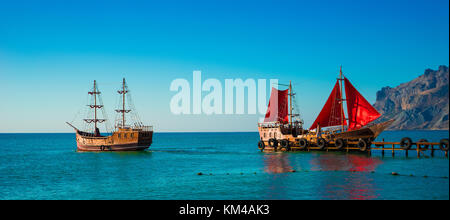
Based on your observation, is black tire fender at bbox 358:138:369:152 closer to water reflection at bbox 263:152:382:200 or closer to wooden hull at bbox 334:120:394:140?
wooden hull at bbox 334:120:394:140

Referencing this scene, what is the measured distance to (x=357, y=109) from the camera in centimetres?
6650

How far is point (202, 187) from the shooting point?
1238 inches

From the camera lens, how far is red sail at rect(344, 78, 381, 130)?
64188 mm

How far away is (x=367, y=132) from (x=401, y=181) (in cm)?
3248

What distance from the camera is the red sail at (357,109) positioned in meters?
64.2

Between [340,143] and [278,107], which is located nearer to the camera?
[340,143]

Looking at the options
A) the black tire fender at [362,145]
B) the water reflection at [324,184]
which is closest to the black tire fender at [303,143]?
the black tire fender at [362,145]

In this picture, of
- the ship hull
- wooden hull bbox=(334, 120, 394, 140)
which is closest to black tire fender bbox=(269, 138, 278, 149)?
wooden hull bbox=(334, 120, 394, 140)

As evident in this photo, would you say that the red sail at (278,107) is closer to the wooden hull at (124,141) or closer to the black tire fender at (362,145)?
the black tire fender at (362,145)

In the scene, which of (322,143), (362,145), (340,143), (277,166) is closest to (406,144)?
(362,145)

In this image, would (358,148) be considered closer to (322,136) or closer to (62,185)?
(322,136)

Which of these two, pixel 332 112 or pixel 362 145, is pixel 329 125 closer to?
pixel 332 112

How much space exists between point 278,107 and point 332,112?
12.1 meters
